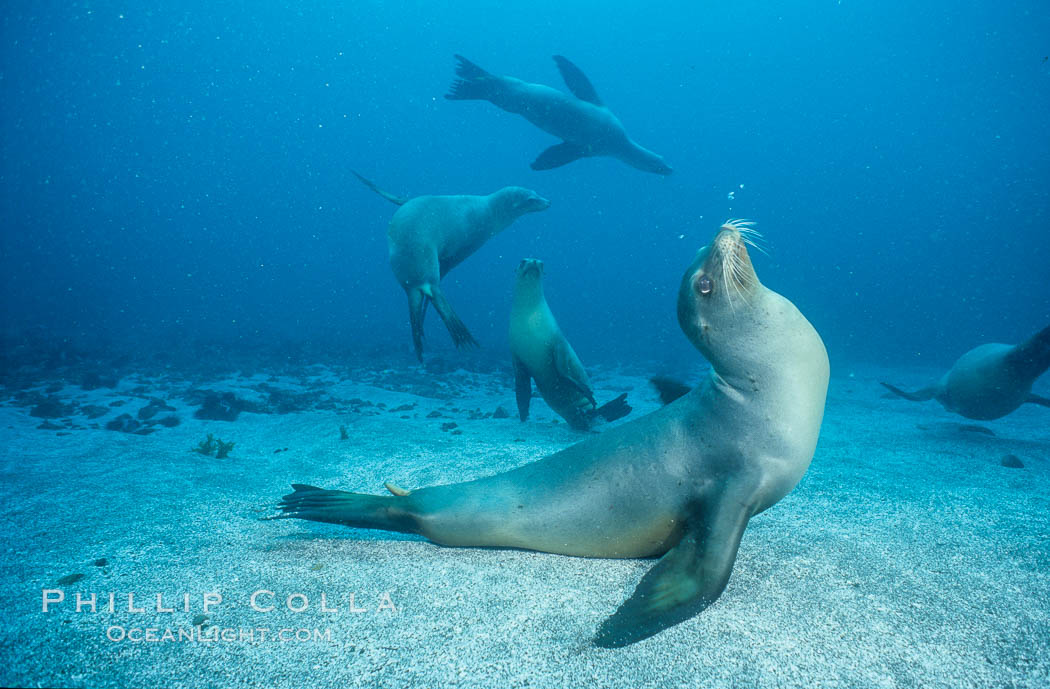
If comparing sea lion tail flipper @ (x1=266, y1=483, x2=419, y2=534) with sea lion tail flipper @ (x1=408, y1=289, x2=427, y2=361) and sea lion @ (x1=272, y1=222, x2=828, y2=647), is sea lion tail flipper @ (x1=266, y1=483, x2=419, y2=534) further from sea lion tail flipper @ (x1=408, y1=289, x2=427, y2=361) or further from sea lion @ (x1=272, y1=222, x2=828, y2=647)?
sea lion tail flipper @ (x1=408, y1=289, x2=427, y2=361)

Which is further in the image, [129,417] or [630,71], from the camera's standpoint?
[630,71]

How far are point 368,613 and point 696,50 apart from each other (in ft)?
266

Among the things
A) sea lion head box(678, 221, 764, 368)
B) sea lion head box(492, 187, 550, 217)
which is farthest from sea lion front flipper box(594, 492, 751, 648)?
sea lion head box(492, 187, 550, 217)

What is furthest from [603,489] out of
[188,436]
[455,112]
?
[455,112]

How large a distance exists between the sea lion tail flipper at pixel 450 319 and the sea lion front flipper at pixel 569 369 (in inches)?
36.7

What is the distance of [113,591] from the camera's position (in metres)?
1.79

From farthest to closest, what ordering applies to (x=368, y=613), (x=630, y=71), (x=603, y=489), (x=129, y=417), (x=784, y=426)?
(x=630, y=71) → (x=129, y=417) → (x=603, y=489) → (x=784, y=426) → (x=368, y=613)

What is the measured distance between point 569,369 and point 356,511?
3.14 metres

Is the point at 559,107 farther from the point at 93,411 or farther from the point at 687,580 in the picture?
the point at 687,580

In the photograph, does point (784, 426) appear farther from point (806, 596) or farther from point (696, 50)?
point (696, 50)

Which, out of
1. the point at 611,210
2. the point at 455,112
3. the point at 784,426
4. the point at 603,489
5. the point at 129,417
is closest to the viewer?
the point at 784,426

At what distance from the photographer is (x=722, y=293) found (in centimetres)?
188

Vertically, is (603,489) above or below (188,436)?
above

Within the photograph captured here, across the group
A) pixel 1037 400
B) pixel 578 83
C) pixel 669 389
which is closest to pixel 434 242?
pixel 669 389
